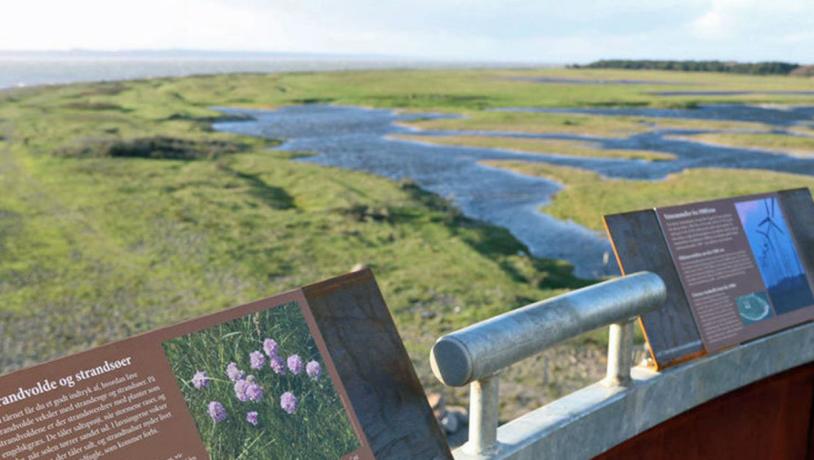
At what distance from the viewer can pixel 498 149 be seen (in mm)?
54438

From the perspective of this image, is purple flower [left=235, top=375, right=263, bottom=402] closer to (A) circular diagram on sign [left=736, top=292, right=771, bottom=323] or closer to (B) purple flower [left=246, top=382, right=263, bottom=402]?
(B) purple flower [left=246, top=382, right=263, bottom=402]

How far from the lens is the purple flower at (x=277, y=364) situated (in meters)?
2.40

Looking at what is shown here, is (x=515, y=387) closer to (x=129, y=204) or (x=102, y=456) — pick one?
(x=102, y=456)

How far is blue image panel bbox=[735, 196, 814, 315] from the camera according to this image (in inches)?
169

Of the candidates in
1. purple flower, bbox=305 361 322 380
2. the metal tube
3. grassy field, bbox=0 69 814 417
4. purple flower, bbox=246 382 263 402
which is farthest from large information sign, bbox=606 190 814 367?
grassy field, bbox=0 69 814 417

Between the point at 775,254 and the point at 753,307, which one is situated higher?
the point at 775,254

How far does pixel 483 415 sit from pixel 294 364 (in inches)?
28.8

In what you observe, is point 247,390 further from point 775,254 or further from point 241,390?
point 775,254

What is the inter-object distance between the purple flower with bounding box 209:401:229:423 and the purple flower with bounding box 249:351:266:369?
0.17 meters

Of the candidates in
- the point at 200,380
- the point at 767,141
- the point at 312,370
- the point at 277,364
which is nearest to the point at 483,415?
the point at 312,370

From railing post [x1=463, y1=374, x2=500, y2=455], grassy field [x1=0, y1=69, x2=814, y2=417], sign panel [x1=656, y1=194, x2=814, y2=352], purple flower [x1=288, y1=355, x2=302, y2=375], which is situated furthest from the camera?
grassy field [x1=0, y1=69, x2=814, y2=417]

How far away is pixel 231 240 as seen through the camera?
29000mm

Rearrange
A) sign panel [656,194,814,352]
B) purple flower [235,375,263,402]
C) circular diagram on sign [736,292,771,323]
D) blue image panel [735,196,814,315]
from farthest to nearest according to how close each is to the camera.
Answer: blue image panel [735,196,814,315] → circular diagram on sign [736,292,771,323] → sign panel [656,194,814,352] → purple flower [235,375,263,402]

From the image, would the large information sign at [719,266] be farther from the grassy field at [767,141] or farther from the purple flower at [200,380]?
the grassy field at [767,141]
